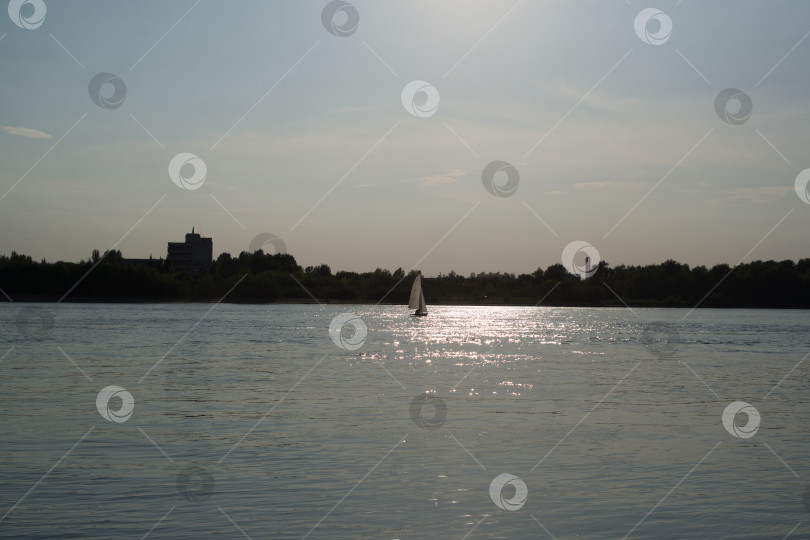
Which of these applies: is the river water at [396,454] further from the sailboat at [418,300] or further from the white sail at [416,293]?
the sailboat at [418,300]

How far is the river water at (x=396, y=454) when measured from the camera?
1507cm

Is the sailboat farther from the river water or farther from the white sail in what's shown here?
the river water

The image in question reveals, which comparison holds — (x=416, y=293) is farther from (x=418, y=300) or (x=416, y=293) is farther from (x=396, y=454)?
(x=396, y=454)

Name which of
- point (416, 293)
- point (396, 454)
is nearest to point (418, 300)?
point (416, 293)

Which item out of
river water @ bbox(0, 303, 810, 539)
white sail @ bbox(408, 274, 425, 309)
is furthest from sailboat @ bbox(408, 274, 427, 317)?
river water @ bbox(0, 303, 810, 539)

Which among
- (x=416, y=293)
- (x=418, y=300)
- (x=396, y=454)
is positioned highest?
(x=418, y=300)

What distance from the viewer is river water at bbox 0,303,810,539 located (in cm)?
1507

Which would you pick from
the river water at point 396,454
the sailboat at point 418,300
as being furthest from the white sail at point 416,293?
the river water at point 396,454

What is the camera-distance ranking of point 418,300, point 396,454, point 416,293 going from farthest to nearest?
point 418,300 → point 416,293 → point 396,454

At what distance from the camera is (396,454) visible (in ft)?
68.3

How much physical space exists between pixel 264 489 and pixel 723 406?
2092 cm

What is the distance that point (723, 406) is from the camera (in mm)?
31703

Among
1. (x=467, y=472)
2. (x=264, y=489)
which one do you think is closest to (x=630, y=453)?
(x=467, y=472)

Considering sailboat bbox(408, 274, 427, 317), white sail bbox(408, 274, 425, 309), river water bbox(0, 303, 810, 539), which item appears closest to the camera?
river water bbox(0, 303, 810, 539)
